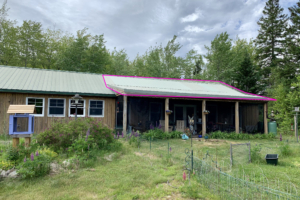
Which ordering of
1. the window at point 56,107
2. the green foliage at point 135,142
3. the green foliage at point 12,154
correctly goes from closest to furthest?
1. the green foliage at point 12,154
2. the green foliage at point 135,142
3. the window at point 56,107

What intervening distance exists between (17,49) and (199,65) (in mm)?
26452

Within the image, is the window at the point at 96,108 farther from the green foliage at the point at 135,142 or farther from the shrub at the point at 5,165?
the shrub at the point at 5,165

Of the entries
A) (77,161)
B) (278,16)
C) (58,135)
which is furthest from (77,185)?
(278,16)

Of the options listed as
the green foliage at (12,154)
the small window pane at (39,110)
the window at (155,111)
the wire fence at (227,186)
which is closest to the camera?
the wire fence at (227,186)

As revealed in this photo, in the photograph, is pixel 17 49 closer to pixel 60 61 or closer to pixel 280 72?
pixel 60 61

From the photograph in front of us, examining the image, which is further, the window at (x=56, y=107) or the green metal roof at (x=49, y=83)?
the window at (x=56, y=107)

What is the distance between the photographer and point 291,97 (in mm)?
14367

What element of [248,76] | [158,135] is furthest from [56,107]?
[248,76]

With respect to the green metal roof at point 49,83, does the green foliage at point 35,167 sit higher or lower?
lower

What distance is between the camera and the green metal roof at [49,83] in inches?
398

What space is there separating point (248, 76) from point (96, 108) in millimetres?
17883

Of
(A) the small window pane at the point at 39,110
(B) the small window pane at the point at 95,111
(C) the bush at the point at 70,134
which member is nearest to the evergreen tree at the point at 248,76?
(B) the small window pane at the point at 95,111

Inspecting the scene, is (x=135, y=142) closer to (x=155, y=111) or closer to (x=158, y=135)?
(x=158, y=135)

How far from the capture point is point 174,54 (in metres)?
24.1
